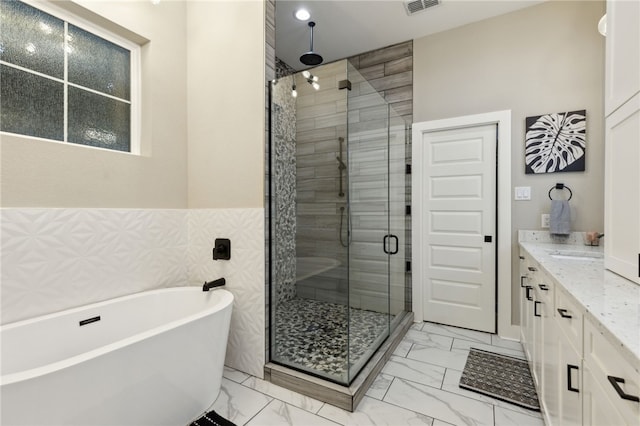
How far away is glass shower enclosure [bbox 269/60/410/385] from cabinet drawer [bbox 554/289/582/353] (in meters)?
1.23

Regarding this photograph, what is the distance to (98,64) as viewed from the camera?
2043 mm

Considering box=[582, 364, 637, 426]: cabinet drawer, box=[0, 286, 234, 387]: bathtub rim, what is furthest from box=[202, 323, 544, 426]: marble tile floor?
box=[582, 364, 637, 426]: cabinet drawer

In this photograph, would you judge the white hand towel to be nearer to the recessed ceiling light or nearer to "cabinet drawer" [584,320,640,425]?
"cabinet drawer" [584,320,640,425]

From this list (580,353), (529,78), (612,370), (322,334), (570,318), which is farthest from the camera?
(529,78)

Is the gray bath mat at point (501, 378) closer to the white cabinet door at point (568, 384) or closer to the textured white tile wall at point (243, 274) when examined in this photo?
the white cabinet door at point (568, 384)

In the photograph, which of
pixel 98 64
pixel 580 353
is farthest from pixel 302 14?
pixel 580 353

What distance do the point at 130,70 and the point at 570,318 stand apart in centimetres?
297

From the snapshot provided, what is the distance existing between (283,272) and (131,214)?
1.15 metres

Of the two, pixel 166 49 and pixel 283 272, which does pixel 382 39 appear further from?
pixel 283 272

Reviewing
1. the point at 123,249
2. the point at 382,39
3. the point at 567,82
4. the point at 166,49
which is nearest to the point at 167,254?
the point at 123,249

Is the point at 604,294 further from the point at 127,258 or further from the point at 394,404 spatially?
the point at 127,258

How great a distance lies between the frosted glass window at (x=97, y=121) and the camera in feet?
6.24

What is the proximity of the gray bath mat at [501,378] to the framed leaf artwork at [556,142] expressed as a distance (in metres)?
1.67

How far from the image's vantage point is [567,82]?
2.63m
